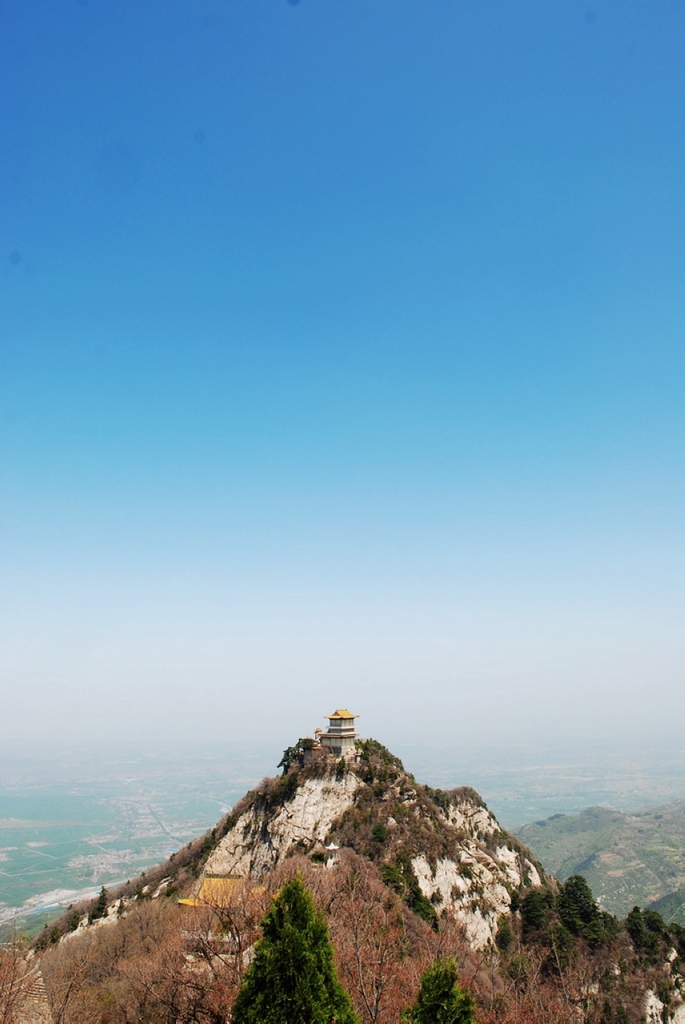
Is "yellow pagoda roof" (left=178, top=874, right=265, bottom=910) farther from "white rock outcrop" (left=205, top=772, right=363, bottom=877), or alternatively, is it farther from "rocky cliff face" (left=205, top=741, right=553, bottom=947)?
"rocky cliff face" (left=205, top=741, right=553, bottom=947)

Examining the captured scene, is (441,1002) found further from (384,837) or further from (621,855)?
(621,855)

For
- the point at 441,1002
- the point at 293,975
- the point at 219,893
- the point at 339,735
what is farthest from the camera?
the point at 339,735

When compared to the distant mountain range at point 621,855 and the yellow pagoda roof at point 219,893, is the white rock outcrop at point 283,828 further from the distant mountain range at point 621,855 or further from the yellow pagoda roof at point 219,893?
the distant mountain range at point 621,855

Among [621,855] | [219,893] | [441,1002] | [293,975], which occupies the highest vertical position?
[293,975]

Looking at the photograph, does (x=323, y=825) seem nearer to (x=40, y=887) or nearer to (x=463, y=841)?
(x=463, y=841)

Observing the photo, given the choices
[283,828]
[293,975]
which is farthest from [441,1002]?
[283,828]

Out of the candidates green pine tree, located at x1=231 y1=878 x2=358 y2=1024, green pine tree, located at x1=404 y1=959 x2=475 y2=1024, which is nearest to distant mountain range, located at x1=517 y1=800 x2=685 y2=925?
green pine tree, located at x1=404 y1=959 x2=475 y2=1024

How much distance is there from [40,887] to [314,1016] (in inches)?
5918

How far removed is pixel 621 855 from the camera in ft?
495

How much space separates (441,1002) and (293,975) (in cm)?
393

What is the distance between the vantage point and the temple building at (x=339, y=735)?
51156 millimetres

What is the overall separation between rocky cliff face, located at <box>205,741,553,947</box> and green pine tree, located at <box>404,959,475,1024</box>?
26328mm

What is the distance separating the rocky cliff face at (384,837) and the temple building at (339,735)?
1.28 metres

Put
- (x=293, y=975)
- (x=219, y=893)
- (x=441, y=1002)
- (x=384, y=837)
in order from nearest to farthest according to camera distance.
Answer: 1. (x=293, y=975)
2. (x=441, y=1002)
3. (x=219, y=893)
4. (x=384, y=837)
